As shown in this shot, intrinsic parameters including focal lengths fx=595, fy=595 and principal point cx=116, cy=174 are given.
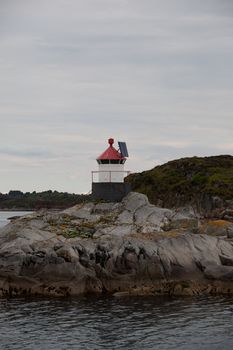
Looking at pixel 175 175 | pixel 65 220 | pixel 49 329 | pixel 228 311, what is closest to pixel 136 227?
pixel 65 220

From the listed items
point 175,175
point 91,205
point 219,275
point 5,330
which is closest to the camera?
point 5,330

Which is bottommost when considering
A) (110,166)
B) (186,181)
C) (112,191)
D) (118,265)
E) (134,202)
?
(118,265)

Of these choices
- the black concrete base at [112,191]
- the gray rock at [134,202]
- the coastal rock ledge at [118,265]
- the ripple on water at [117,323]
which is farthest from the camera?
the black concrete base at [112,191]

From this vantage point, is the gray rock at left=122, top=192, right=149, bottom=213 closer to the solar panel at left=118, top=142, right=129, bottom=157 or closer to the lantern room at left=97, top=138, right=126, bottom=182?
the lantern room at left=97, top=138, right=126, bottom=182

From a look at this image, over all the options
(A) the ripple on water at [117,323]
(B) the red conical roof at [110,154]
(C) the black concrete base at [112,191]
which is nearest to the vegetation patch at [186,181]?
(B) the red conical roof at [110,154]

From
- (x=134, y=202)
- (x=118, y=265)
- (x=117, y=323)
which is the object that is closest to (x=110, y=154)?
(x=134, y=202)

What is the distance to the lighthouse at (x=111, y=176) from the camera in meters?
52.9

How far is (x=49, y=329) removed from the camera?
28406 millimetres

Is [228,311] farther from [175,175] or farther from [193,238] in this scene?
[175,175]

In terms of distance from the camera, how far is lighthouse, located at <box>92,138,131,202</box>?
5294 cm

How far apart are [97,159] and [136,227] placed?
10.2 metres

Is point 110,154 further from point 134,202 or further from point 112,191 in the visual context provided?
point 134,202

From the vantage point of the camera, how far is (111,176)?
175ft

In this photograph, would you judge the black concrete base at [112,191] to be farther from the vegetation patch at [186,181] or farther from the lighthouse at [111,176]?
the vegetation patch at [186,181]
